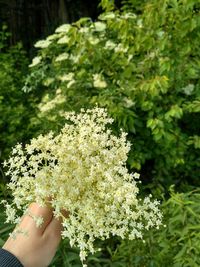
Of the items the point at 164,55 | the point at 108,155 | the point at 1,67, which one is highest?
the point at 108,155

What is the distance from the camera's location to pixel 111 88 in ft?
13.1

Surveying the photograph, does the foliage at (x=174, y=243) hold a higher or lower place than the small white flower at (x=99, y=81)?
higher

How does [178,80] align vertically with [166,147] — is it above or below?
above

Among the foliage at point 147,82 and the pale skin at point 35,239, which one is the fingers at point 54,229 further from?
the foliage at point 147,82

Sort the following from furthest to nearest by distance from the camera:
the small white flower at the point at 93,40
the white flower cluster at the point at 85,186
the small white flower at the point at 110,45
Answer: the small white flower at the point at 110,45 < the small white flower at the point at 93,40 < the white flower cluster at the point at 85,186

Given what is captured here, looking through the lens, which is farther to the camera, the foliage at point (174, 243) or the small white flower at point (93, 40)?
the small white flower at point (93, 40)

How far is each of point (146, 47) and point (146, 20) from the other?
18 cm

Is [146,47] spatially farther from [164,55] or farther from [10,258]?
[10,258]

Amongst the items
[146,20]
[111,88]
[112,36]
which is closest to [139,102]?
[111,88]

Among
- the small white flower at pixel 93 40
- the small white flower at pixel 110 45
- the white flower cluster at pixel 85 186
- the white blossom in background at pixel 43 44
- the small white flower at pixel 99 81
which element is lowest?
the white blossom in background at pixel 43 44

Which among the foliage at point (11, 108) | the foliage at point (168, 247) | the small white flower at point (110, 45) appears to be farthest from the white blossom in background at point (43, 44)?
the foliage at point (168, 247)

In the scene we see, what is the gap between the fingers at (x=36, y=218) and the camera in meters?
1.16

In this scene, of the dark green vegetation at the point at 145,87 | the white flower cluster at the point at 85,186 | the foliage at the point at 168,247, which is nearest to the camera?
the white flower cluster at the point at 85,186

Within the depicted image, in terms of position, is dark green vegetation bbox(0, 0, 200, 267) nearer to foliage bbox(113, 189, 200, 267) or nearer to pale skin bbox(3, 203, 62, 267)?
foliage bbox(113, 189, 200, 267)
